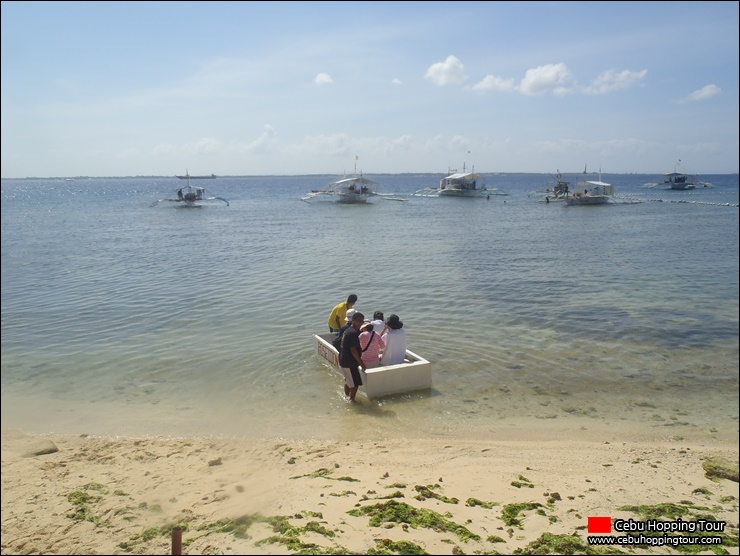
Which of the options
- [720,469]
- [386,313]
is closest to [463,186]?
[386,313]

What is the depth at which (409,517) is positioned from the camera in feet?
17.1

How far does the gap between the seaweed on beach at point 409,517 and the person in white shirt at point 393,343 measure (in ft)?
14.3

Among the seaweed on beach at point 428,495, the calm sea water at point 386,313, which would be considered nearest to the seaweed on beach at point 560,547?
the seaweed on beach at point 428,495

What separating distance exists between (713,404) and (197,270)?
20668mm

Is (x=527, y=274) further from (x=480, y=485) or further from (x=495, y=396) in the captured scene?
(x=480, y=485)

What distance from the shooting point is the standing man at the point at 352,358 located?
925 centimetres

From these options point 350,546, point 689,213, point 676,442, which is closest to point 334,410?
point 350,546

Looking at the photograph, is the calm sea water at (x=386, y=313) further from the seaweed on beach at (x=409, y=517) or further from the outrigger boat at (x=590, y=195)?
the outrigger boat at (x=590, y=195)

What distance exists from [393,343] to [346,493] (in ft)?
13.5

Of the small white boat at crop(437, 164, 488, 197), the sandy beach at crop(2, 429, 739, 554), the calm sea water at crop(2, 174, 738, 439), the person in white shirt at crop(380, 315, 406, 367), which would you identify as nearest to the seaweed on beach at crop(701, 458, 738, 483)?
the sandy beach at crop(2, 429, 739, 554)

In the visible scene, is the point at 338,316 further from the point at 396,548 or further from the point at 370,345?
the point at 396,548

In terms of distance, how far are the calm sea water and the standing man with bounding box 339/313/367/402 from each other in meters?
0.36

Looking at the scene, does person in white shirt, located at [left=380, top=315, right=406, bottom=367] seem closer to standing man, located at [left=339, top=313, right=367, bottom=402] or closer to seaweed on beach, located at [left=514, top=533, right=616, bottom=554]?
standing man, located at [left=339, top=313, right=367, bottom=402]

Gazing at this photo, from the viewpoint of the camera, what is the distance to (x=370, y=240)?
3397cm
